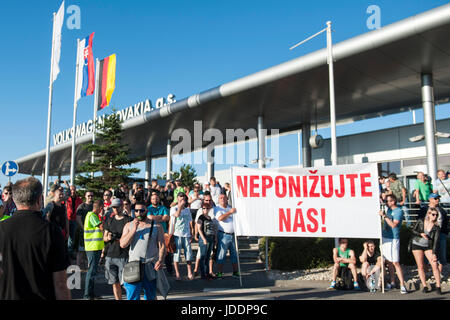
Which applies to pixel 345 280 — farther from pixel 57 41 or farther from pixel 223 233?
pixel 57 41

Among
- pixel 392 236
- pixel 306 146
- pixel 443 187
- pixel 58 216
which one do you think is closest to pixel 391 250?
pixel 392 236

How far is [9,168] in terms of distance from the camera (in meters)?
14.7

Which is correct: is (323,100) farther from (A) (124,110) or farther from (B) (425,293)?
(A) (124,110)

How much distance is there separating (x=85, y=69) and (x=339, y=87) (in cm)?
1411

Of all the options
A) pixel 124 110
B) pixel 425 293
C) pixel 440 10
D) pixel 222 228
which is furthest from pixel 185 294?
pixel 124 110

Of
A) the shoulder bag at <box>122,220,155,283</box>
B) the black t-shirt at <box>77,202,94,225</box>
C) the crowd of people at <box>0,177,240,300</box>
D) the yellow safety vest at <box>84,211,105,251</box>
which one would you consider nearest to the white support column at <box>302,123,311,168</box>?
the crowd of people at <box>0,177,240,300</box>

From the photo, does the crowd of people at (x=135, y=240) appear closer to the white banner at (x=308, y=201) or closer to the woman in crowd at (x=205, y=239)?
Result: the woman in crowd at (x=205, y=239)

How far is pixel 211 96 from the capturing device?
1888cm

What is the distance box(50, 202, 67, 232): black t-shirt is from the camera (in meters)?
8.16

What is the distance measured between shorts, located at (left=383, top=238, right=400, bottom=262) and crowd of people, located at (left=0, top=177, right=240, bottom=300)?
3.39m

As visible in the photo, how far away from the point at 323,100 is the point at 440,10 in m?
8.36

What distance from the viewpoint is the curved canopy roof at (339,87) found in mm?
12914

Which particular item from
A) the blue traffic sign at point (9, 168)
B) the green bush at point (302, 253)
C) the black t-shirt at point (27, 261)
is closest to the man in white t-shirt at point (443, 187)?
the green bush at point (302, 253)

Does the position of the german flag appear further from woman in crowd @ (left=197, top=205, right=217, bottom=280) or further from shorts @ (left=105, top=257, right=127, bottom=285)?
shorts @ (left=105, top=257, right=127, bottom=285)
